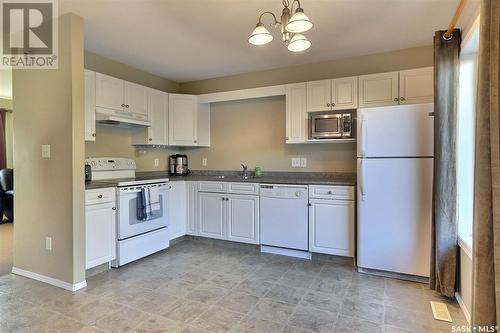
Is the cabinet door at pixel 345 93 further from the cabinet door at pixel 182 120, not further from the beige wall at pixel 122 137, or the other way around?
the beige wall at pixel 122 137

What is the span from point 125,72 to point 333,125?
110 inches

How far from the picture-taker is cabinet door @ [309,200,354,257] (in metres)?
3.12

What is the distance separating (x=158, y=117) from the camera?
4.02 metres

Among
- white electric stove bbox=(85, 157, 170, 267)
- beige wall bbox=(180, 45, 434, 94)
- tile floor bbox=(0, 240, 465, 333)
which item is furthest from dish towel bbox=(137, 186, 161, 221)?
beige wall bbox=(180, 45, 434, 94)

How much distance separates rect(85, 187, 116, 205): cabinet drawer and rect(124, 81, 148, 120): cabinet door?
112cm

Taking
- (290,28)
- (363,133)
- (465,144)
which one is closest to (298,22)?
(290,28)

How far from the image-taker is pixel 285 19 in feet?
6.07

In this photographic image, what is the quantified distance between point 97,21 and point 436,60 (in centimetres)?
298

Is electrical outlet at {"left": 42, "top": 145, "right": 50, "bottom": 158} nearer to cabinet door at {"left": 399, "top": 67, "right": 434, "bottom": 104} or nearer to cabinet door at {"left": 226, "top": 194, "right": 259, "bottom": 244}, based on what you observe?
cabinet door at {"left": 226, "top": 194, "right": 259, "bottom": 244}

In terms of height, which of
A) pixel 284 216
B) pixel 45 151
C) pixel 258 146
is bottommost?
pixel 284 216

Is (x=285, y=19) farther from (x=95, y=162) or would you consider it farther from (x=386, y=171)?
(x=95, y=162)

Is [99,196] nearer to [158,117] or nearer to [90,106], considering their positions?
[90,106]

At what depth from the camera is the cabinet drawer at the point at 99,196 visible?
2745mm

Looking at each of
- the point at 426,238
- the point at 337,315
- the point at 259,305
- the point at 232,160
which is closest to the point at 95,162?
the point at 232,160
